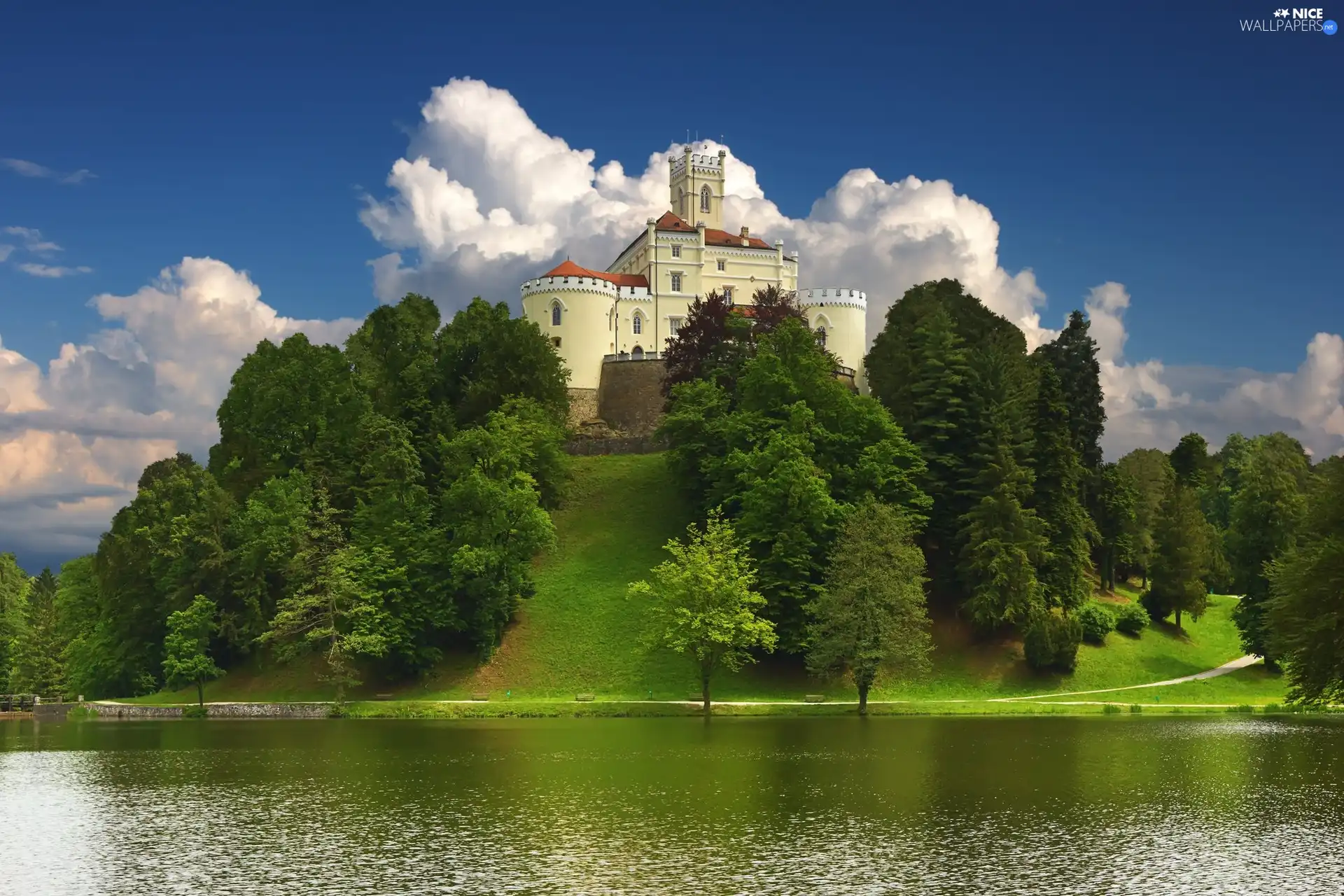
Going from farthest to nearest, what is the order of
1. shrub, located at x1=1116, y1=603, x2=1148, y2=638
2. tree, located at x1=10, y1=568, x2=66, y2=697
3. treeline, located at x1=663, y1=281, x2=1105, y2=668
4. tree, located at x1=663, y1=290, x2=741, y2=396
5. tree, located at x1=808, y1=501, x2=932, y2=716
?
tree, located at x1=10, y1=568, x2=66, y2=697 < tree, located at x1=663, y1=290, x2=741, y2=396 < shrub, located at x1=1116, y1=603, x2=1148, y2=638 < treeline, located at x1=663, y1=281, x2=1105, y2=668 < tree, located at x1=808, y1=501, x2=932, y2=716

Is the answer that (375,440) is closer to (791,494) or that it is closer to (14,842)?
(791,494)

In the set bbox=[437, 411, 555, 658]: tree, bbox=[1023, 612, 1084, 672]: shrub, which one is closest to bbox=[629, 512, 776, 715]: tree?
bbox=[437, 411, 555, 658]: tree

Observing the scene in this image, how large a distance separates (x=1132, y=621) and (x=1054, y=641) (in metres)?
8.20

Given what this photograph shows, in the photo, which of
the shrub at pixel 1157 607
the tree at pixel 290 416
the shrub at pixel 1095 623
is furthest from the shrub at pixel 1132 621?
the tree at pixel 290 416

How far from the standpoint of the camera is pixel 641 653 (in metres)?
59.5

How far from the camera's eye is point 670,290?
101m

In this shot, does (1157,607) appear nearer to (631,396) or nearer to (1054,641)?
(1054,641)

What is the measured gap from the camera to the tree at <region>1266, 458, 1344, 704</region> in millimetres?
33812

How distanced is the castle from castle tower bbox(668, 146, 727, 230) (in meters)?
0.06

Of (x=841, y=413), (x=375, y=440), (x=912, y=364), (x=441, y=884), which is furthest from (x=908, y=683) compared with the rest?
(x=441, y=884)

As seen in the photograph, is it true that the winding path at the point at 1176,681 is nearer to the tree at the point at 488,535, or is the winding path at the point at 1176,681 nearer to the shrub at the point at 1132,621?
the shrub at the point at 1132,621

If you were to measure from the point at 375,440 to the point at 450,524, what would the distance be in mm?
7621

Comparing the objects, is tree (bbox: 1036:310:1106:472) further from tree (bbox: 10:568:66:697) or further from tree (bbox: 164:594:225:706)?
tree (bbox: 10:568:66:697)

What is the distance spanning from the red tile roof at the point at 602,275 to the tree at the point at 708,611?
141 feet
